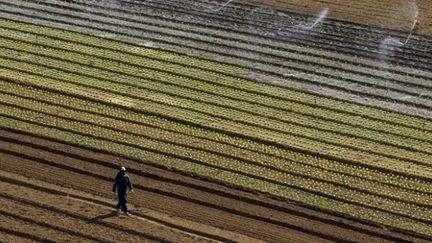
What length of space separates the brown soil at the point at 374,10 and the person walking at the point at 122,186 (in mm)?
19767

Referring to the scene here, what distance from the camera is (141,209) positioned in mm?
20703

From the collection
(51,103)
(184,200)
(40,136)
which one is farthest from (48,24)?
(184,200)

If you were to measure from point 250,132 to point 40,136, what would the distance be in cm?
787

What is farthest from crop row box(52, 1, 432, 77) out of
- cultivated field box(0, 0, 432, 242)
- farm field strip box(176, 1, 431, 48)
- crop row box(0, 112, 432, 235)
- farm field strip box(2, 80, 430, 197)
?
crop row box(0, 112, 432, 235)

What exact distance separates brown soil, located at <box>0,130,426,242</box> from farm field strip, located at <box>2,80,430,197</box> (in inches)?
96.8

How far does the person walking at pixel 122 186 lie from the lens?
63.6 feet

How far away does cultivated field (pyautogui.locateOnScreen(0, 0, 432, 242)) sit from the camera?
20.6 meters

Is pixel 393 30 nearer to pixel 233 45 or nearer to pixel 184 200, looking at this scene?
pixel 233 45

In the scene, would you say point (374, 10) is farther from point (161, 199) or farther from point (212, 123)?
point (161, 199)

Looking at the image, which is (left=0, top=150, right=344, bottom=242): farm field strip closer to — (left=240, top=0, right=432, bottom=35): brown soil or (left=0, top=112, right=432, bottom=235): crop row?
(left=0, top=112, right=432, bottom=235): crop row

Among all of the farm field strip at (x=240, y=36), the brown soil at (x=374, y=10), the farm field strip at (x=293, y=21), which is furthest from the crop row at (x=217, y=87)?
the brown soil at (x=374, y=10)

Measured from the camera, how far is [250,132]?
25594 mm

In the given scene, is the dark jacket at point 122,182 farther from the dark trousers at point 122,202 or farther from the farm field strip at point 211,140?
the farm field strip at point 211,140

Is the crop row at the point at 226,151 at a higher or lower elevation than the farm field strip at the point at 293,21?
lower
